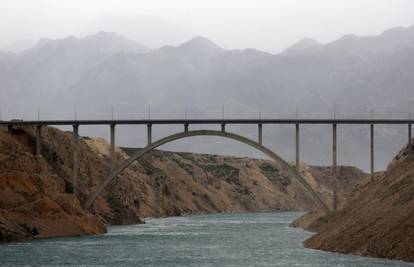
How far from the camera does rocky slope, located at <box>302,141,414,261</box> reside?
206ft

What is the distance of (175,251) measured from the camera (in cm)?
7781

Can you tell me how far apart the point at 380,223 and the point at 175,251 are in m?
19.4

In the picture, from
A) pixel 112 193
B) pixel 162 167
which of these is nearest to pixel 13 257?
pixel 112 193

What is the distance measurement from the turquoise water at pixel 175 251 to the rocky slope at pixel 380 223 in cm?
129

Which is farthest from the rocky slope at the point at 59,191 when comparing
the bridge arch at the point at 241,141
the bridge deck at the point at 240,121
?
the bridge deck at the point at 240,121

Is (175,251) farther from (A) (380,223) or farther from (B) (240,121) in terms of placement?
(B) (240,121)

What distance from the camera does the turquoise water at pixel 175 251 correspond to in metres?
65.9

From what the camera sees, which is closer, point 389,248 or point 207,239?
point 389,248

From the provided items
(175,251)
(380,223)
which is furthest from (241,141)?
(380,223)

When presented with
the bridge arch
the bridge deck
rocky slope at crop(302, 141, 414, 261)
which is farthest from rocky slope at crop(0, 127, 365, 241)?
rocky slope at crop(302, 141, 414, 261)

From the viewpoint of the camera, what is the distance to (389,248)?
62875mm

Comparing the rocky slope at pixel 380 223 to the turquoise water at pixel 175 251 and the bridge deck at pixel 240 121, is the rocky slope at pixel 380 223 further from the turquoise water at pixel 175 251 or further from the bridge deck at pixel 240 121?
the bridge deck at pixel 240 121

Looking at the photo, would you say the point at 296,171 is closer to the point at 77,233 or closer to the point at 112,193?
the point at 77,233

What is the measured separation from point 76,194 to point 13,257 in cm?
3926
